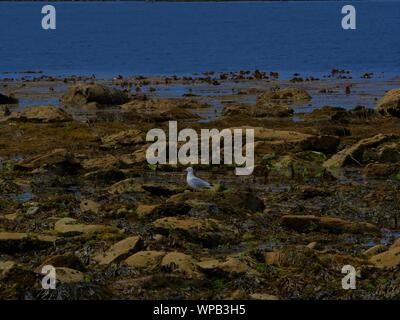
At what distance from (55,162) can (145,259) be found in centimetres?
935

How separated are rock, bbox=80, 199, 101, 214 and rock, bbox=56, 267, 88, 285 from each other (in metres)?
5.00

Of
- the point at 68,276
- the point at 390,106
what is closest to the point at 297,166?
the point at 390,106

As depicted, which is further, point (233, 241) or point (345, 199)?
point (345, 199)

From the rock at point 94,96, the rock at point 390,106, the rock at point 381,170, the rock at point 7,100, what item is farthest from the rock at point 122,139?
the rock at point 7,100

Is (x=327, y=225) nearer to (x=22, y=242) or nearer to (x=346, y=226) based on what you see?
(x=346, y=226)

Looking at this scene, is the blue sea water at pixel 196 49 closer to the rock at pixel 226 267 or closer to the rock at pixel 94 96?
the rock at pixel 94 96

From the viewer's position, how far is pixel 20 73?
199ft

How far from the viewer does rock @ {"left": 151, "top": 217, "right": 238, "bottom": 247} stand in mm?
16266

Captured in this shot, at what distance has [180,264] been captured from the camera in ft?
46.3

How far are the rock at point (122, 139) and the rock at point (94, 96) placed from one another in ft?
39.1

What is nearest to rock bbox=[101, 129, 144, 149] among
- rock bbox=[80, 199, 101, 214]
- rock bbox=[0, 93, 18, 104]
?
rock bbox=[80, 199, 101, 214]

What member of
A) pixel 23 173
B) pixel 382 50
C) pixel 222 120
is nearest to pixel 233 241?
pixel 23 173
